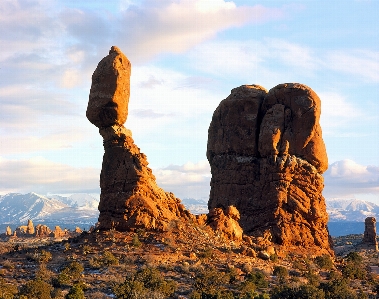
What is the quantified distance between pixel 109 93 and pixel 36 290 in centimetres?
1526

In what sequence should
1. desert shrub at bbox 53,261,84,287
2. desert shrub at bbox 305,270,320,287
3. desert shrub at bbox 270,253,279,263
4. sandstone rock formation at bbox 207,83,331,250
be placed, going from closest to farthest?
desert shrub at bbox 53,261,84,287 → desert shrub at bbox 305,270,320,287 → desert shrub at bbox 270,253,279,263 → sandstone rock formation at bbox 207,83,331,250

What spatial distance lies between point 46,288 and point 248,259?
1454 centimetres

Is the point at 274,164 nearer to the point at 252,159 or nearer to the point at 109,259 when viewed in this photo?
the point at 252,159

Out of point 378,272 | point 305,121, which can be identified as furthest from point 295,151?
point 378,272

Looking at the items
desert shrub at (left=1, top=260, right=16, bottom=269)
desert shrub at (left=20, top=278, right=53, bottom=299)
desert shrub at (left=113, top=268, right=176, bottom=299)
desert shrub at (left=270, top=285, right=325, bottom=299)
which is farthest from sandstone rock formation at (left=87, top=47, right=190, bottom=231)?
desert shrub at (left=270, top=285, right=325, bottom=299)

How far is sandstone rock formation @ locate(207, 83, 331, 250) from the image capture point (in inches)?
1865

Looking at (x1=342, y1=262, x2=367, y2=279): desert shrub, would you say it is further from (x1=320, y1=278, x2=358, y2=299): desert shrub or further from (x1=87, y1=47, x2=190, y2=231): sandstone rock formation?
(x1=87, y1=47, x2=190, y2=231): sandstone rock formation

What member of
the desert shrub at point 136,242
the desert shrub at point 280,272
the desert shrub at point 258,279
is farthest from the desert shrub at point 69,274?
the desert shrub at point 280,272

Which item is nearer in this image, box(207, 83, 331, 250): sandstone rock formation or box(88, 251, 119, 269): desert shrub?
box(88, 251, 119, 269): desert shrub

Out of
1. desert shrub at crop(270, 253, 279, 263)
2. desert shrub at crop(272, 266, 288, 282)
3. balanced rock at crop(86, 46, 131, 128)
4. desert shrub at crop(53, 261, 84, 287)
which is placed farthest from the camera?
desert shrub at crop(270, 253, 279, 263)

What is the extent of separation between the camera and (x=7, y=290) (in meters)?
29.4

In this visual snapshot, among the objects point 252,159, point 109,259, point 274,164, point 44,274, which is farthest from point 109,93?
point 274,164

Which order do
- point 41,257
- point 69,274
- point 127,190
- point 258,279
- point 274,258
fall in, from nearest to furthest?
point 69,274, point 258,279, point 41,257, point 127,190, point 274,258

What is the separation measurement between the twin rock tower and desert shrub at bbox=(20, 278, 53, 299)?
1014 centimetres
